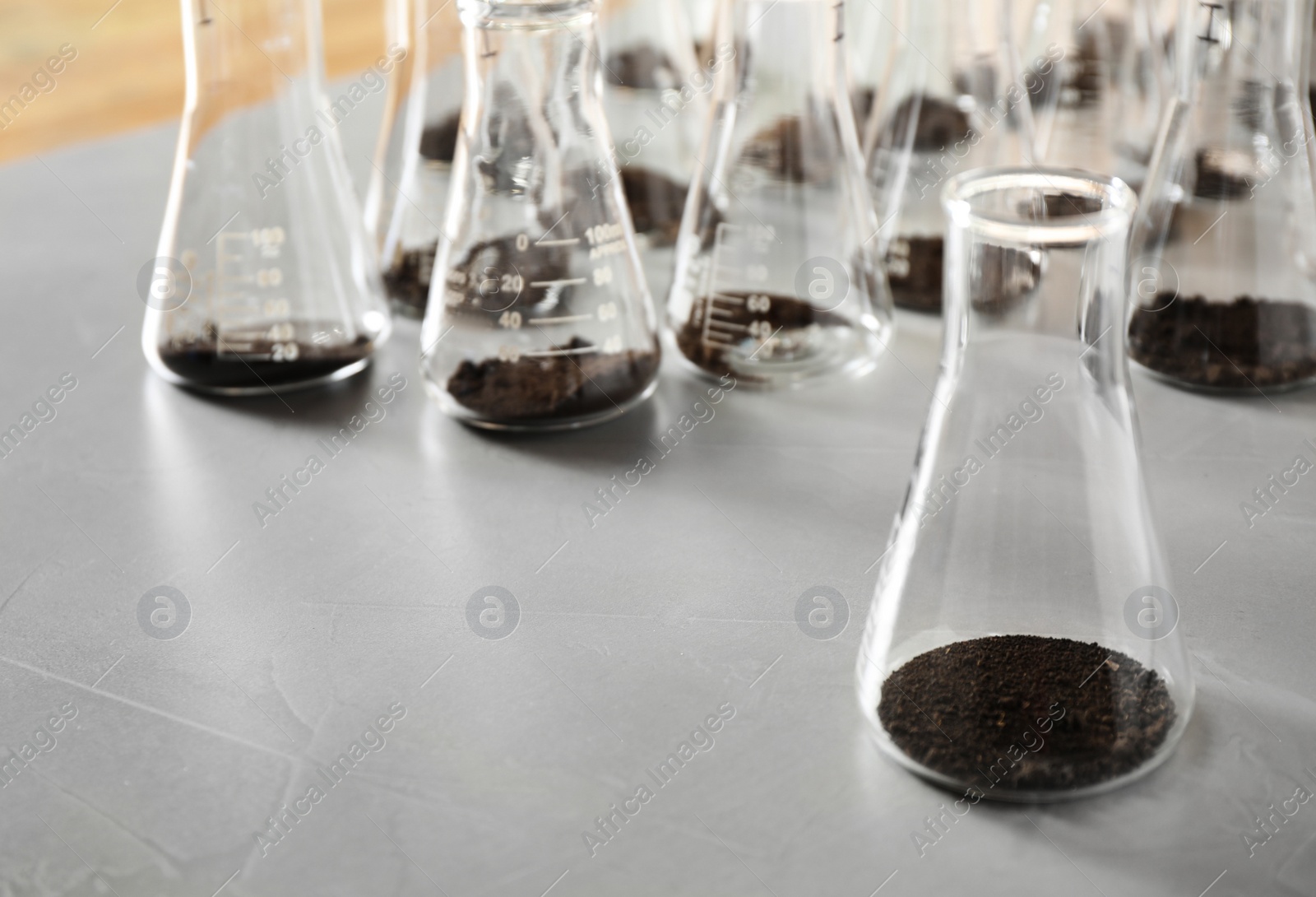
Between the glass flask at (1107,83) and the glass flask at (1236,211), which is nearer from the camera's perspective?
the glass flask at (1236,211)

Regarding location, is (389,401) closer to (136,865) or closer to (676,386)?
(676,386)

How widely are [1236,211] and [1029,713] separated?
486 mm

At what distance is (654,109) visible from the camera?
1.31 metres

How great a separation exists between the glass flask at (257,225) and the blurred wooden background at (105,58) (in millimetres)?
1529

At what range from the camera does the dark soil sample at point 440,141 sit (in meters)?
1.12

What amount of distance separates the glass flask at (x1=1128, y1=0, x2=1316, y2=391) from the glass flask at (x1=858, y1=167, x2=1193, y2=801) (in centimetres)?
38

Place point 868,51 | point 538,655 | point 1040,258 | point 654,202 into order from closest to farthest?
point 1040,258, point 538,655, point 654,202, point 868,51

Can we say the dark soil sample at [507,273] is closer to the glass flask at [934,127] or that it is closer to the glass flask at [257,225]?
the glass flask at [257,225]

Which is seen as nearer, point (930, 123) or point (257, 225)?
point (257, 225)

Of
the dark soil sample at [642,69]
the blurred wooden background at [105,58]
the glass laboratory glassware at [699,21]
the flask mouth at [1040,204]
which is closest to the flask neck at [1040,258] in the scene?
the flask mouth at [1040,204]

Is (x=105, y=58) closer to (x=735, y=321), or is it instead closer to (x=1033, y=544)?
(x=735, y=321)

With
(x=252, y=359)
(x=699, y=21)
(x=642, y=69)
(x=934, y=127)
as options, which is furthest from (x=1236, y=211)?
(x=699, y=21)

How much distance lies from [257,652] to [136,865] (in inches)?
6.4

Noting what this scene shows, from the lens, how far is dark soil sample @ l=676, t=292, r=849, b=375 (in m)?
1.00
